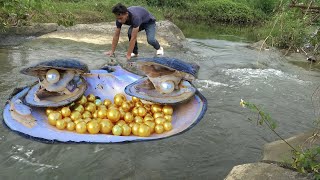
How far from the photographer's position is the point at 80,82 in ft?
13.6

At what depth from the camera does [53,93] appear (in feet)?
13.1

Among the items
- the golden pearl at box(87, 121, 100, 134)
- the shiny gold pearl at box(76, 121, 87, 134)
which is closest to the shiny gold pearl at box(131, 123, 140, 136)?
the golden pearl at box(87, 121, 100, 134)

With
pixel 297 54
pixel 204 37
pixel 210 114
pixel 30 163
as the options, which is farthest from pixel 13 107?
pixel 204 37

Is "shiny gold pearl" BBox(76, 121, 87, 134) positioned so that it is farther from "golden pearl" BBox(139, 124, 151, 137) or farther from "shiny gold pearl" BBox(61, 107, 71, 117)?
"golden pearl" BBox(139, 124, 151, 137)

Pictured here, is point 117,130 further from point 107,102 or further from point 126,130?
point 107,102

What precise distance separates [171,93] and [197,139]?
0.61 m

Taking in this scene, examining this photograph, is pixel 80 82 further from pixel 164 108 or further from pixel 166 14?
pixel 166 14

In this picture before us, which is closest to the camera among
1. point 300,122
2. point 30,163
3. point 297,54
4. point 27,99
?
point 30,163

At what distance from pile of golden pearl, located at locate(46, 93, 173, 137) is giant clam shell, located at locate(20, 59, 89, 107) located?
7 centimetres

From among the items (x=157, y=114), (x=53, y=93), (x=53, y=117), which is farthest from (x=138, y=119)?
(x=53, y=93)

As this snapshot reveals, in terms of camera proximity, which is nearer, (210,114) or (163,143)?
(163,143)

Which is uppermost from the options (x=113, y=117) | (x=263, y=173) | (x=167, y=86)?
(x=167, y=86)

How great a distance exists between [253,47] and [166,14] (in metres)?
8.04

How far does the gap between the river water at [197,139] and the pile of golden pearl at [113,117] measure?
0.18 meters
